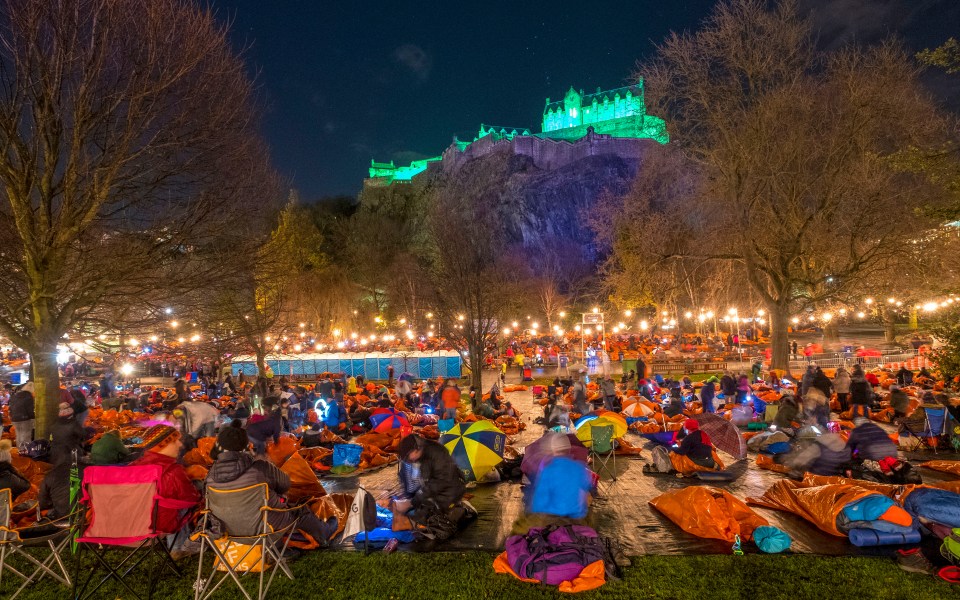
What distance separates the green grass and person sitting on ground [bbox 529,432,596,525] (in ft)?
2.30

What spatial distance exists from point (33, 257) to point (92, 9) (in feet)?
11.6

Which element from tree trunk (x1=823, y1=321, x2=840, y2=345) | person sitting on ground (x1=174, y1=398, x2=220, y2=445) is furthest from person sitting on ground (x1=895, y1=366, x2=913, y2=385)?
person sitting on ground (x1=174, y1=398, x2=220, y2=445)

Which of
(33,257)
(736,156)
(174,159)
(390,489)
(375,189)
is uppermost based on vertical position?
(375,189)

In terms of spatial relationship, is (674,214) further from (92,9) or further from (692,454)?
(92,9)

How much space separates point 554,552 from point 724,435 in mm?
4890

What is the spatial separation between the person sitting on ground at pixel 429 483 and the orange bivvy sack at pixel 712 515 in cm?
249

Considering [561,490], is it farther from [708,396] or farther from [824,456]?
[708,396]

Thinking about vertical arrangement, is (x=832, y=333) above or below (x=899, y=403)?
above

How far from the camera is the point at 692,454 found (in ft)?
26.7

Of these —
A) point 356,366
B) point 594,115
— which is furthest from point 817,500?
point 594,115

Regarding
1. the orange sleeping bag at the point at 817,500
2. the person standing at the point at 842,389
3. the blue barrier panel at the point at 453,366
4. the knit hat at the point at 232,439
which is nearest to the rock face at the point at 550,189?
the blue barrier panel at the point at 453,366

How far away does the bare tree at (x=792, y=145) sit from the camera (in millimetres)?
15883

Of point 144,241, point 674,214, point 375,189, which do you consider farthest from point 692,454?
point 375,189

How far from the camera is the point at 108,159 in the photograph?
774cm
